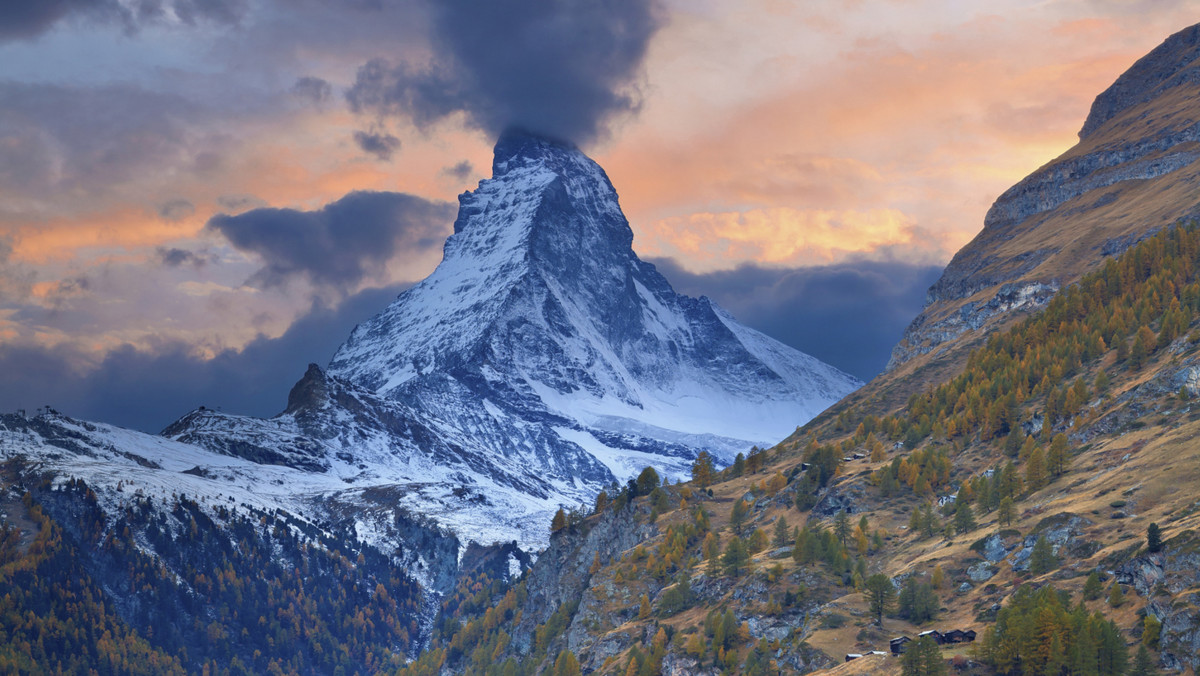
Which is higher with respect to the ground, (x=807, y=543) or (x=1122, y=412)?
(x=1122, y=412)

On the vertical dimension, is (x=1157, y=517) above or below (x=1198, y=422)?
below

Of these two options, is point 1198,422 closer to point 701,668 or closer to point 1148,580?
point 1148,580

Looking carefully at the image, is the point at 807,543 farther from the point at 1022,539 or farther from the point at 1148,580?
the point at 1148,580

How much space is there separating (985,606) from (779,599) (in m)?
38.8

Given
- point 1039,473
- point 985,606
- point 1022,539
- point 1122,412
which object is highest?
point 1122,412

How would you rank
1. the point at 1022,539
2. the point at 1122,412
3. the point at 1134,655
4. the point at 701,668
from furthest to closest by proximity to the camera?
the point at 1122,412
the point at 701,668
the point at 1022,539
the point at 1134,655

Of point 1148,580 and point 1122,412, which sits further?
point 1122,412

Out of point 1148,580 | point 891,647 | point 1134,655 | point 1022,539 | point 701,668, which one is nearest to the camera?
point 1134,655

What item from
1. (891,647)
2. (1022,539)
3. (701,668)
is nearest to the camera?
(891,647)

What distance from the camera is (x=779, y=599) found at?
183 meters

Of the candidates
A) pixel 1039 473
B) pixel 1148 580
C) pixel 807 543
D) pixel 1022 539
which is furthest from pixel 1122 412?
pixel 1148 580

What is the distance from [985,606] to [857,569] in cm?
3213

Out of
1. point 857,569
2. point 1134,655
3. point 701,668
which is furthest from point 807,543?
point 1134,655

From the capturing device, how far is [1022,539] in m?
163
